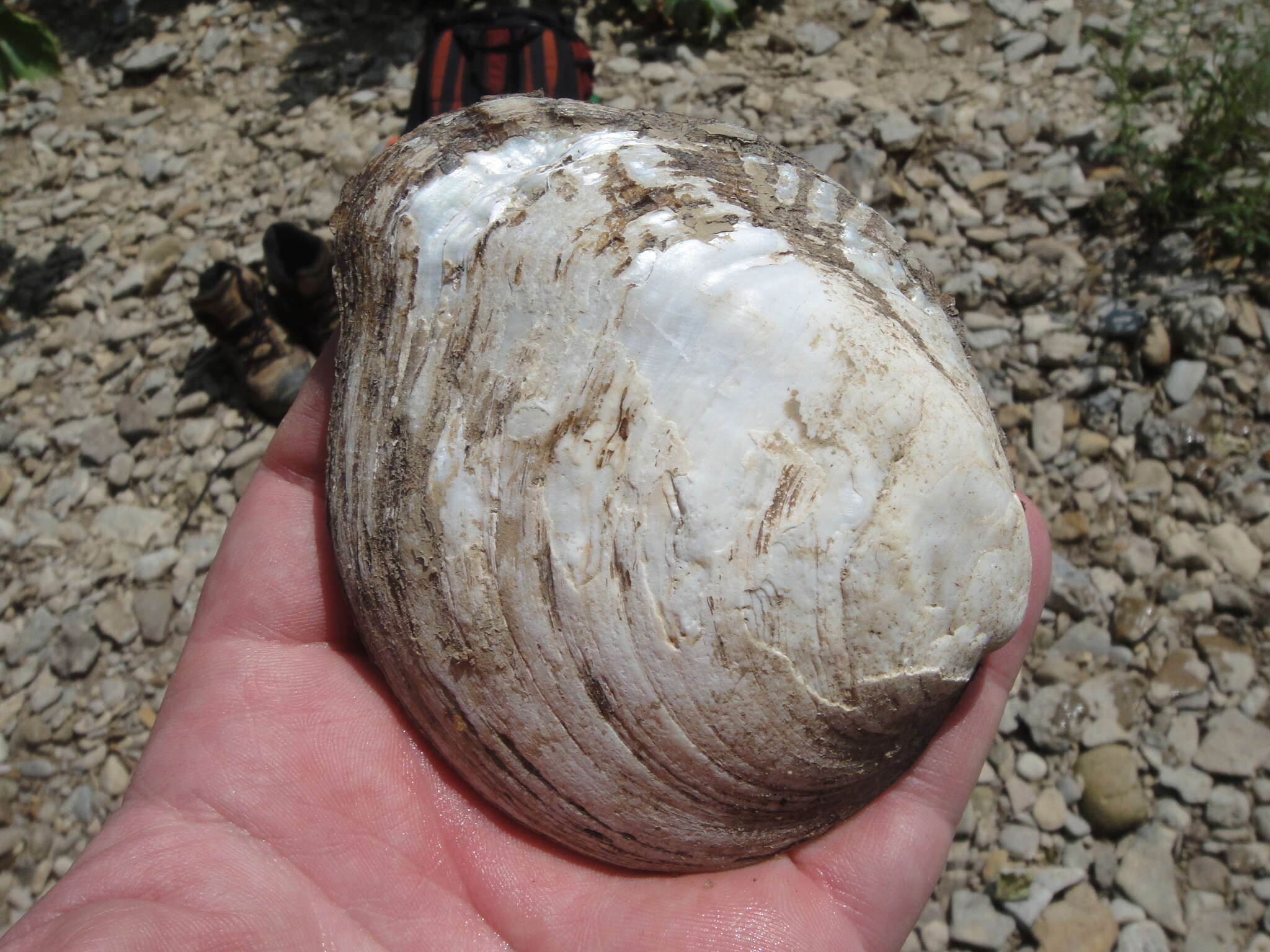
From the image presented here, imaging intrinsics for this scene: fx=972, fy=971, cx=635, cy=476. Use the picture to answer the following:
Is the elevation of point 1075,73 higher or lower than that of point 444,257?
lower

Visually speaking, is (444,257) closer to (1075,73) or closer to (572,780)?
(572,780)

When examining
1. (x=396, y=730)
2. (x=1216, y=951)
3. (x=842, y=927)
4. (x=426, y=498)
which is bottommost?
(x=1216, y=951)

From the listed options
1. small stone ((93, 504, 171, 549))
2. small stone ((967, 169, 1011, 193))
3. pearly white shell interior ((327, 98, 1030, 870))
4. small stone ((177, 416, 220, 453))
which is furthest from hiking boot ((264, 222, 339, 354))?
small stone ((967, 169, 1011, 193))

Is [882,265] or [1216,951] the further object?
[1216,951]

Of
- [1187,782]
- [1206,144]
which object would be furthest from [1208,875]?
[1206,144]

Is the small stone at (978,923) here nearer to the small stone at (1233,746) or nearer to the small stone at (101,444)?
the small stone at (1233,746)

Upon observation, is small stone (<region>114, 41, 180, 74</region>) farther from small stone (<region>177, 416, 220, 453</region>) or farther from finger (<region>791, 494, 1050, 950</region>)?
finger (<region>791, 494, 1050, 950</region>)

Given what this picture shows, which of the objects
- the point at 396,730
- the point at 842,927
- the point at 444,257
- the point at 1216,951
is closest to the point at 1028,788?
the point at 1216,951
